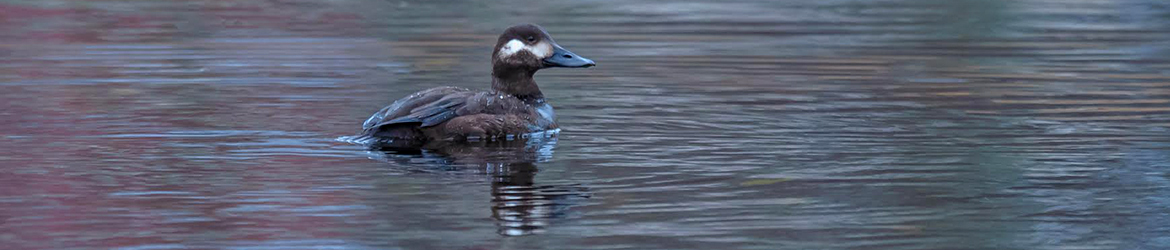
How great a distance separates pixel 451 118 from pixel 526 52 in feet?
3.65

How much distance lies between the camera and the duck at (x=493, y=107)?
8.96 m

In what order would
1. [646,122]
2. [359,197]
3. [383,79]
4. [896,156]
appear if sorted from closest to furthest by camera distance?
1. [359,197]
2. [896,156]
3. [646,122]
4. [383,79]

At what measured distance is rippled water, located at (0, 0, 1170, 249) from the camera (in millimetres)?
6441

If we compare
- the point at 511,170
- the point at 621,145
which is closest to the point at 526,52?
the point at 621,145

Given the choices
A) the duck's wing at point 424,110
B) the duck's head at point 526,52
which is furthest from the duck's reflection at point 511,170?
the duck's head at point 526,52

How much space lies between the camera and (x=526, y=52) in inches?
395

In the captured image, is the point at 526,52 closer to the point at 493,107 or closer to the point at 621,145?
the point at 493,107

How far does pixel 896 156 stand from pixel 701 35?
338 inches

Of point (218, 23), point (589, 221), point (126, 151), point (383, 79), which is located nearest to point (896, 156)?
point (589, 221)

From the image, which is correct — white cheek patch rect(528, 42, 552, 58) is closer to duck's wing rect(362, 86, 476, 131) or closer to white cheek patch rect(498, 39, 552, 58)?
white cheek patch rect(498, 39, 552, 58)

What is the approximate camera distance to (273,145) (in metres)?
8.73

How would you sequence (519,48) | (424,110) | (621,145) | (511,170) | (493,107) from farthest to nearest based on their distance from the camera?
(519,48) → (493,107) → (424,110) → (621,145) → (511,170)

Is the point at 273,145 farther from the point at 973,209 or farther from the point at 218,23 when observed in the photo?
the point at 218,23

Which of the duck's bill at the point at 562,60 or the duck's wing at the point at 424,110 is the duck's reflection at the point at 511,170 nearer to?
the duck's wing at the point at 424,110
